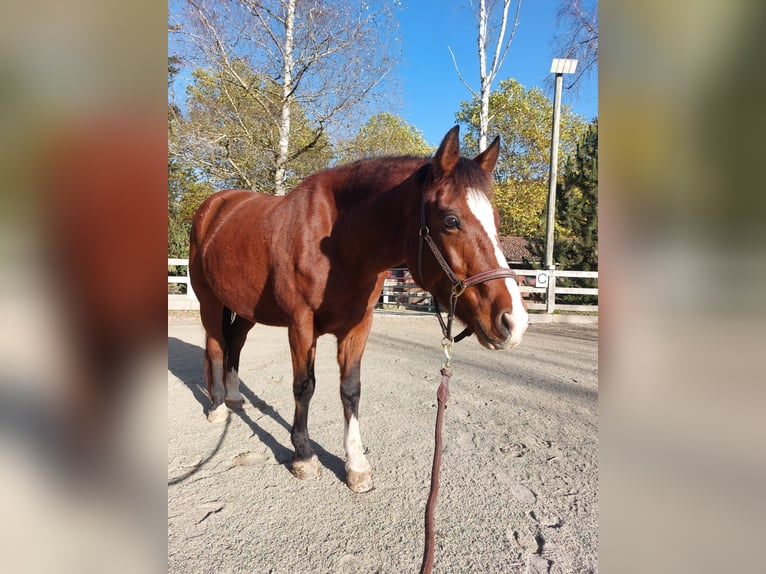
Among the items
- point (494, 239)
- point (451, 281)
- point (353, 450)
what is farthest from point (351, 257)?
point (353, 450)

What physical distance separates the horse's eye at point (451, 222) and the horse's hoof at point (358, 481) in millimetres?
1633

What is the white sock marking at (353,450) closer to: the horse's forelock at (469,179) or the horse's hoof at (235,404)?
the horse's hoof at (235,404)

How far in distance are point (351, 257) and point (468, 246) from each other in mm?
861

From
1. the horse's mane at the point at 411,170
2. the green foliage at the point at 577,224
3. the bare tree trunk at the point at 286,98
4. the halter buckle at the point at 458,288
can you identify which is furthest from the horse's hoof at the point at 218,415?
the green foliage at the point at 577,224

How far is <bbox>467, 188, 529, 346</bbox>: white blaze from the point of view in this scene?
1.46 metres

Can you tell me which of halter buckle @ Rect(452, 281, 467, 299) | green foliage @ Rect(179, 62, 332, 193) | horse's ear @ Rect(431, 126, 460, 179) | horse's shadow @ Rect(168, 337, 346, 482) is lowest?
horse's shadow @ Rect(168, 337, 346, 482)

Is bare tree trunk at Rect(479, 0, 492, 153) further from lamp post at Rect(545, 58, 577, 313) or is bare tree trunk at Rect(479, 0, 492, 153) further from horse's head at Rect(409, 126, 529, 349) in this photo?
horse's head at Rect(409, 126, 529, 349)

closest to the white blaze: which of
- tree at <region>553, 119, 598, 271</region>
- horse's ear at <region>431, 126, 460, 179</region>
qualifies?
horse's ear at <region>431, 126, 460, 179</region>

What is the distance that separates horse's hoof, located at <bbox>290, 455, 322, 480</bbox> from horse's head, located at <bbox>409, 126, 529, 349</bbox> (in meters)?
1.44

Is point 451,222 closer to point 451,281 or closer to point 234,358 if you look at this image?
point 451,281
